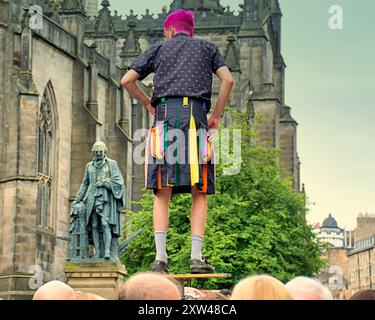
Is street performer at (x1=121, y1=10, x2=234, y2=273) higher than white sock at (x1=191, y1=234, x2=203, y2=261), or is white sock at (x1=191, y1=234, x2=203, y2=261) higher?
street performer at (x1=121, y1=10, x2=234, y2=273)

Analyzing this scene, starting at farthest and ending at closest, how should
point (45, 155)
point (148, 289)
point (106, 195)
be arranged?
point (45, 155) < point (106, 195) < point (148, 289)

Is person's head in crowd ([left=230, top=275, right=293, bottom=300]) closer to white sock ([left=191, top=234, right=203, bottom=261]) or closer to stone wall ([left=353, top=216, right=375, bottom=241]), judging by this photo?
white sock ([left=191, top=234, right=203, bottom=261])

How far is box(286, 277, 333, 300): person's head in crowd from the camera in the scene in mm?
5973

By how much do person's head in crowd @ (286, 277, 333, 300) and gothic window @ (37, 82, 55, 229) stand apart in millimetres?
34018

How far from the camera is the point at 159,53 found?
920 centimetres

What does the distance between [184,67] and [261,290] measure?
150 inches

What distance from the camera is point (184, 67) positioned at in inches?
356

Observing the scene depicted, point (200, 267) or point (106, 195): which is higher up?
point (106, 195)

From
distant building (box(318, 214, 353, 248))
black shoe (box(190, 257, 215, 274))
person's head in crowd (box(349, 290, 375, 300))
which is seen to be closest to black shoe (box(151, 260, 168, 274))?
black shoe (box(190, 257, 215, 274))

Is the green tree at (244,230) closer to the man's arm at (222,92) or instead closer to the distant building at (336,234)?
the man's arm at (222,92)

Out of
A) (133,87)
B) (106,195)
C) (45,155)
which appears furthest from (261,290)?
(45,155)

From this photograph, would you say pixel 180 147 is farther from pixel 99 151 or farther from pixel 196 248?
pixel 99 151
